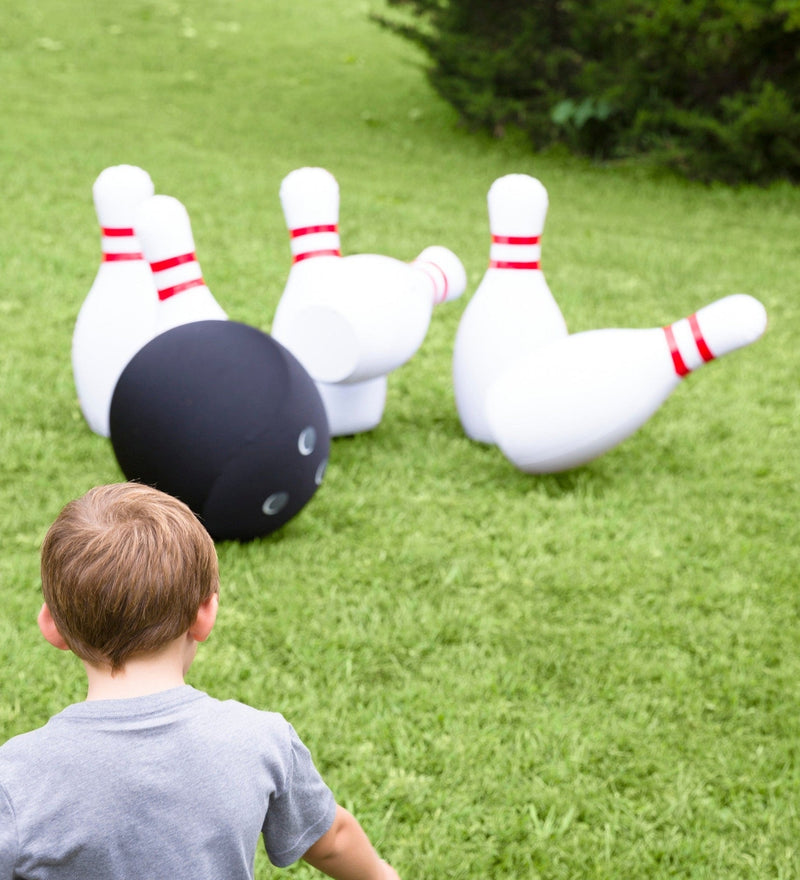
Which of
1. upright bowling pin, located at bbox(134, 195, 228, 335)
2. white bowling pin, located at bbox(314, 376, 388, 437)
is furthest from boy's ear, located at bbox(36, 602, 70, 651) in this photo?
white bowling pin, located at bbox(314, 376, 388, 437)

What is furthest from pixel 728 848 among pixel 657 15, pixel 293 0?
pixel 293 0

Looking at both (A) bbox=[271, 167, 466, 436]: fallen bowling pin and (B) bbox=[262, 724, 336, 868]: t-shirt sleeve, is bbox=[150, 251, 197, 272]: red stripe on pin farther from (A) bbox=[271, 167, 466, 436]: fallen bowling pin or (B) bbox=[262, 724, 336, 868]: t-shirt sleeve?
(B) bbox=[262, 724, 336, 868]: t-shirt sleeve

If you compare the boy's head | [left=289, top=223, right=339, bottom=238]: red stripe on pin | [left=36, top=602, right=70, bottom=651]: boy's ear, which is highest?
the boy's head

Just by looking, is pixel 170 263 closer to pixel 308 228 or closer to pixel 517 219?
pixel 308 228

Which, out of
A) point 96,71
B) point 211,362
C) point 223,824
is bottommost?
point 96,71

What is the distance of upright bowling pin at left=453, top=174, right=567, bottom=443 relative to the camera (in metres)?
3.40

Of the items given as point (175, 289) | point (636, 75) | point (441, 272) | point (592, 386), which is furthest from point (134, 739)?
point (636, 75)

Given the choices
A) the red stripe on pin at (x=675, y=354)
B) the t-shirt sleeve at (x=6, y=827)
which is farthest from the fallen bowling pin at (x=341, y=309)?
the t-shirt sleeve at (x=6, y=827)

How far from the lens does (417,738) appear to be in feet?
7.18

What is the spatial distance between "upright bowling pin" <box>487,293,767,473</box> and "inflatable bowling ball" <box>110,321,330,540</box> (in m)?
0.67

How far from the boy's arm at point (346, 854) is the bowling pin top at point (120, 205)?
2.38 m

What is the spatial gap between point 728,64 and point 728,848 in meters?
5.90

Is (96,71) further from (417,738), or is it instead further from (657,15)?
(417,738)

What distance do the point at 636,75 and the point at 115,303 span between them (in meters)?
4.71
